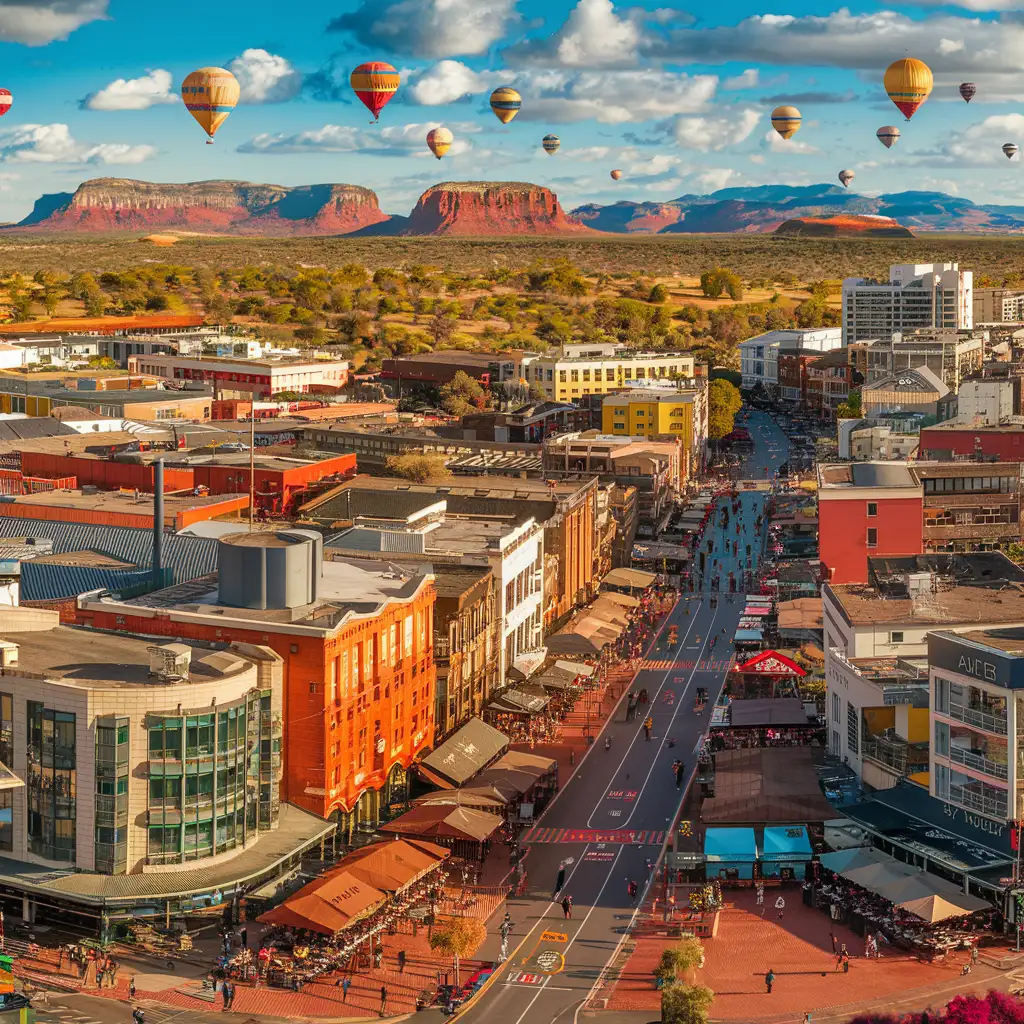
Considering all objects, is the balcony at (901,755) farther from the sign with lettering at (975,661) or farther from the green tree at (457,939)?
the green tree at (457,939)

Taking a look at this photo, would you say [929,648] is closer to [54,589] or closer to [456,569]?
[456,569]

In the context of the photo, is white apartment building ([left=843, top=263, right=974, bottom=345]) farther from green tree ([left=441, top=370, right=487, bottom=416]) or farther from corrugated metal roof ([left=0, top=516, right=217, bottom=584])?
corrugated metal roof ([left=0, top=516, right=217, bottom=584])

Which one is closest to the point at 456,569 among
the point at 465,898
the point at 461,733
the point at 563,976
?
the point at 461,733

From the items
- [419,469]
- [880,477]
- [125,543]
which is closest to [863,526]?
[880,477]

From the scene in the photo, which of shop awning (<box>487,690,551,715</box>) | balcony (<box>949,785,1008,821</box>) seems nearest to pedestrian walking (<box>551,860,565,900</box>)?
balcony (<box>949,785,1008,821</box>)

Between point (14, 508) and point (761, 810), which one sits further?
point (14, 508)

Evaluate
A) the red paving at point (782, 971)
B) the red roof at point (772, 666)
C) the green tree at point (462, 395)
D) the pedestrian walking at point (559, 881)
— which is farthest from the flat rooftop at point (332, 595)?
the green tree at point (462, 395)
